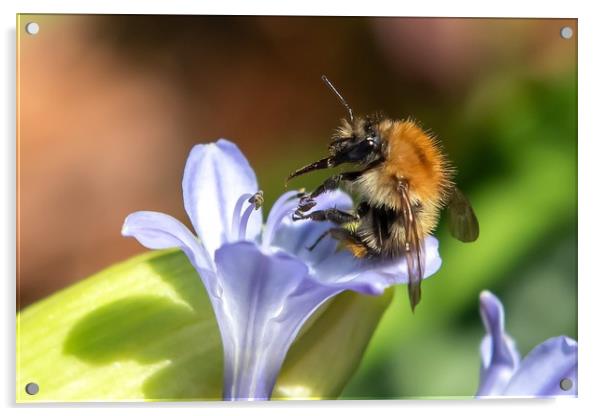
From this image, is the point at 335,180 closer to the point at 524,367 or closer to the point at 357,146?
the point at 357,146

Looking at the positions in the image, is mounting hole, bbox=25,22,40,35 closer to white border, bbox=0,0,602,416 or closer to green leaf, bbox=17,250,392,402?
white border, bbox=0,0,602,416

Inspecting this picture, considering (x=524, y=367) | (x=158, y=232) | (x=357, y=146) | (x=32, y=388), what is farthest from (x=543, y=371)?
(x=32, y=388)

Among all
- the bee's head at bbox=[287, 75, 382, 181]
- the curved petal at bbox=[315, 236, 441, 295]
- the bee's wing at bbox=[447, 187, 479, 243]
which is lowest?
the curved petal at bbox=[315, 236, 441, 295]

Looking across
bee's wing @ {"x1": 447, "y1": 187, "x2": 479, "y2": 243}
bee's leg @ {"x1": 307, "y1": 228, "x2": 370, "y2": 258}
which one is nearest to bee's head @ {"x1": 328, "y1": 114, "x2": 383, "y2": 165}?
bee's leg @ {"x1": 307, "y1": 228, "x2": 370, "y2": 258}

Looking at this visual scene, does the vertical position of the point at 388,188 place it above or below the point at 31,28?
below

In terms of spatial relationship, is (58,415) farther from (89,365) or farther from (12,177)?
(12,177)

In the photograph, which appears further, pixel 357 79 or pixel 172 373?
pixel 357 79
